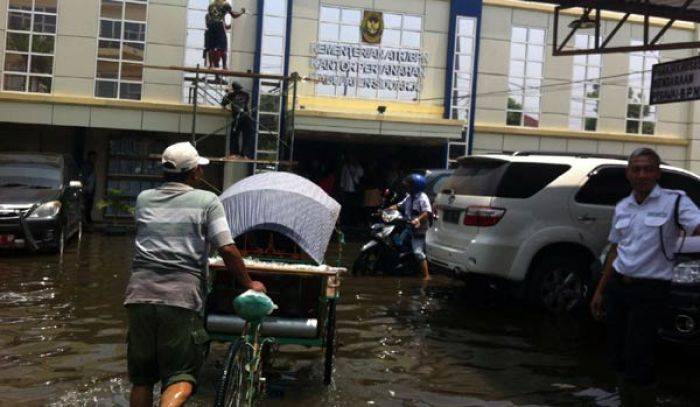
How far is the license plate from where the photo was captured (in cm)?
851

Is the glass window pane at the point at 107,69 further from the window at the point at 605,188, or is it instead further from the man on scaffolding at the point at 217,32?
the window at the point at 605,188

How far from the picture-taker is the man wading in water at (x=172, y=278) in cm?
389

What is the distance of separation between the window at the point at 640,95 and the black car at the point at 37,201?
14891mm

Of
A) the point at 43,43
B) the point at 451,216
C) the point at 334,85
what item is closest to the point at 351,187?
the point at 334,85

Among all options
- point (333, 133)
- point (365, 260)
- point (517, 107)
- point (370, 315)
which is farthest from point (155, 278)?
point (517, 107)

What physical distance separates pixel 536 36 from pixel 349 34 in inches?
207

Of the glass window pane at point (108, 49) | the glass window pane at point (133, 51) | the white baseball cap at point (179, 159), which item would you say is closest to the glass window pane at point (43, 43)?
the glass window pane at point (108, 49)

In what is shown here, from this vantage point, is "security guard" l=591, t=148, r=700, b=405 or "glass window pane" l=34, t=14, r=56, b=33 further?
"glass window pane" l=34, t=14, r=56, b=33

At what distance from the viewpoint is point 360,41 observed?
61.2 ft

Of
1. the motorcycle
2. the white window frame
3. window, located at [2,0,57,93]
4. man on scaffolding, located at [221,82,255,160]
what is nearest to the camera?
the motorcycle

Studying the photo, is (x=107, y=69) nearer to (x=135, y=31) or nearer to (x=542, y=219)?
(x=135, y=31)

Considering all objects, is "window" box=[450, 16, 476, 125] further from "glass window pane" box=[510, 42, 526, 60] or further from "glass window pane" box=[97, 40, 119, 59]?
"glass window pane" box=[97, 40, 119, 59]

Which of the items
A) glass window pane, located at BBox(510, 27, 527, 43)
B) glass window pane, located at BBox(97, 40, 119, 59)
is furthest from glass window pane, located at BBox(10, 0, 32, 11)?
glass window pane, located at BBox(510, 27, 527, 43)

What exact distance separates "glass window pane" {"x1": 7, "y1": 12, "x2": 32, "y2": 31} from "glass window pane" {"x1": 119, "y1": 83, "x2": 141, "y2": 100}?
259 cm
